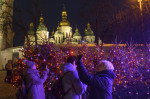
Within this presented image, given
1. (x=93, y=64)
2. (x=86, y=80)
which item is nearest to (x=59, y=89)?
(x=86, y=80)

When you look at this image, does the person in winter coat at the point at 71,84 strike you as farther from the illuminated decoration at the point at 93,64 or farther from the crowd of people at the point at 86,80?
the illuminated decoration at the point at 93,64

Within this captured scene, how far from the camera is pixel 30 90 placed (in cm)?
417

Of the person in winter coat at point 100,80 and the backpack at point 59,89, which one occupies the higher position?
the person in winter coat at point 100,80

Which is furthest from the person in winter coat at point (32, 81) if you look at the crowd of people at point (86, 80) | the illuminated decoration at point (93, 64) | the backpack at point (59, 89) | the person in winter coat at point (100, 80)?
the illuminated decoration at point (93, 64)

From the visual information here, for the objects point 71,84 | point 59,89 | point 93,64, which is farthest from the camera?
point 93,64

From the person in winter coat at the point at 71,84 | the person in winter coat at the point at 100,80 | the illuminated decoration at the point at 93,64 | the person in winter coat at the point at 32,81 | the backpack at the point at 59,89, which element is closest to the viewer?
the person in winter coat at the point at 100,80

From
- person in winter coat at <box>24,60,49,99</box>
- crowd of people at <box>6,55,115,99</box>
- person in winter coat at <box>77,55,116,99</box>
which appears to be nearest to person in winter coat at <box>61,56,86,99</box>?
crowd of people at <box>6,55,115,99</box>

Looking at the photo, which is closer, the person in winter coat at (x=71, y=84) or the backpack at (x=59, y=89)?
the person in winter coat at (x=71, y=84)

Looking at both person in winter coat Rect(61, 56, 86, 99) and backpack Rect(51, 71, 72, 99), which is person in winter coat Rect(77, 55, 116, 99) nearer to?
person in winter coat Rect(61, 56, 86, 99)

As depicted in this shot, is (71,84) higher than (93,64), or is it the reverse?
(71,84)

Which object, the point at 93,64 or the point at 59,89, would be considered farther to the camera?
the point at 93,64

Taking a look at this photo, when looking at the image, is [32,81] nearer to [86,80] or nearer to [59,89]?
[59,89]

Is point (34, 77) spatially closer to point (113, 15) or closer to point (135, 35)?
point (113, 15)

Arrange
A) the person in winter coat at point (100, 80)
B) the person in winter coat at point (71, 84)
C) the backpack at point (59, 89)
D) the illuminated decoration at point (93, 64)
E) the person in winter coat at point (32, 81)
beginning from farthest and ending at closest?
the illuminated decoration at point (93, 64), the person in winter coat at point (32, 81), the backpack at point (59, 89), the person in winter coat at point (71, 84), the person in winter coat at point (100, 80)
